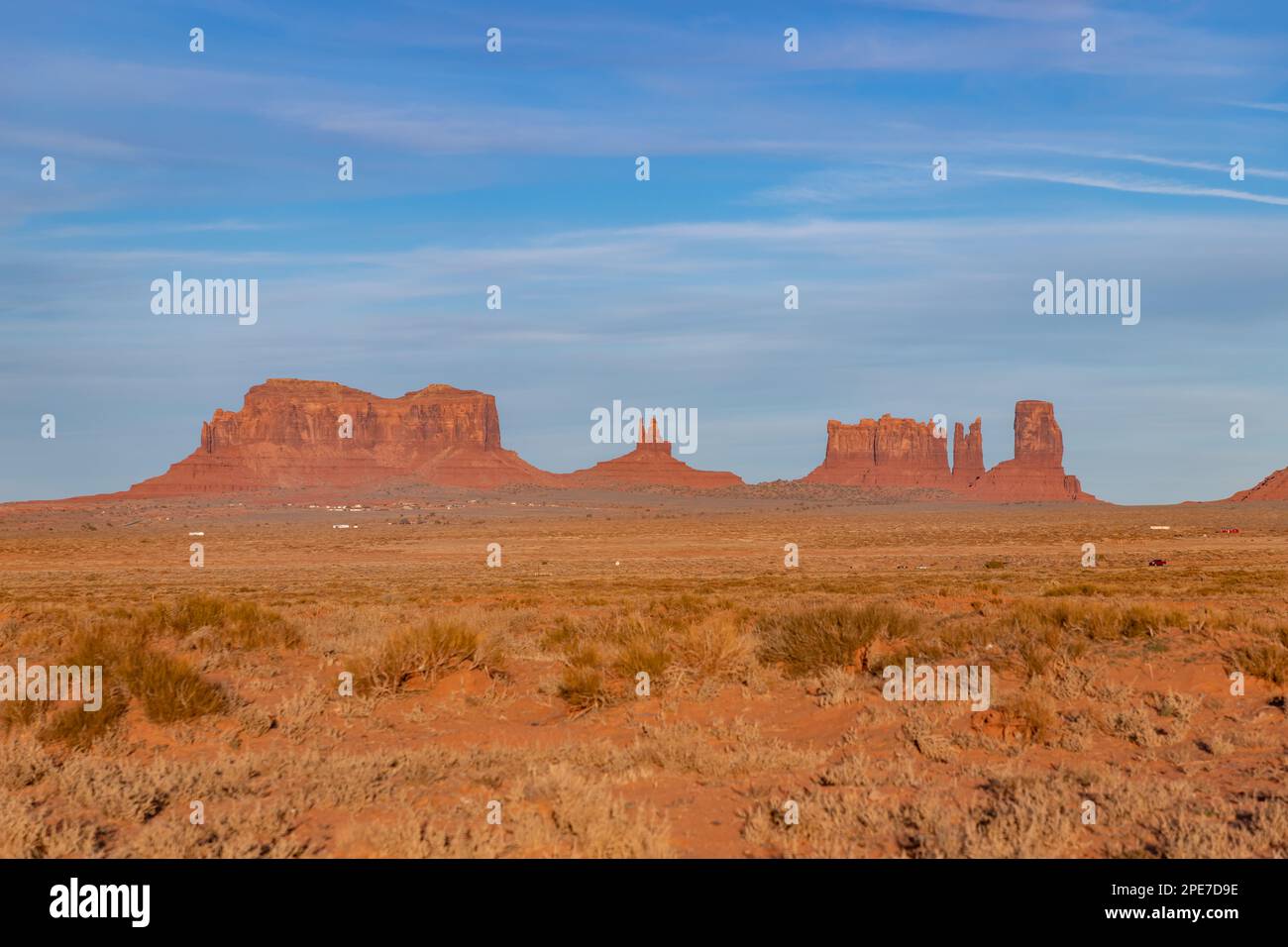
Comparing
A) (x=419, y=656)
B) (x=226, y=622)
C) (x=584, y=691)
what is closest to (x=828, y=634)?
(x=584, y=691)

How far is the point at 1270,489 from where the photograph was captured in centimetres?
17588

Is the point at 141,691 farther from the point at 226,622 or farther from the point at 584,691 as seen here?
the point at 226,622

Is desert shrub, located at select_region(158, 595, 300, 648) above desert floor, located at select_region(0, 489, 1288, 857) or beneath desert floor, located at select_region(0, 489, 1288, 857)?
above

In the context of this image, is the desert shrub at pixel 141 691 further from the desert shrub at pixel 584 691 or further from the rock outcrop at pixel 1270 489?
the rock outcrop at pixel 1270 489

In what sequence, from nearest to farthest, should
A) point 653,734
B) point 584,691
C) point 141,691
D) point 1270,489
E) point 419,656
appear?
point 653,734 → point 141,691 → point 584,691 → point 419,656 → point 1270,489

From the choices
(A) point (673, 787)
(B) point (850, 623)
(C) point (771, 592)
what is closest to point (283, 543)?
(C) point (771, 592)

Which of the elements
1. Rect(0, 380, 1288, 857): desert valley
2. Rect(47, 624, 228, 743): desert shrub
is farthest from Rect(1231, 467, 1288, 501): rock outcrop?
Rect(47, 624, 228, 743): desert shrub

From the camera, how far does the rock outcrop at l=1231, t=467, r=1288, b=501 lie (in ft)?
562

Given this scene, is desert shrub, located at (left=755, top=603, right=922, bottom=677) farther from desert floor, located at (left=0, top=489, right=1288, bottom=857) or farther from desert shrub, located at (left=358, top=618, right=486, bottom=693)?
desert shrub, located at (left=358, top=618, right=486, bottom=693)

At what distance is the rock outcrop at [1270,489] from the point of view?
171 m
